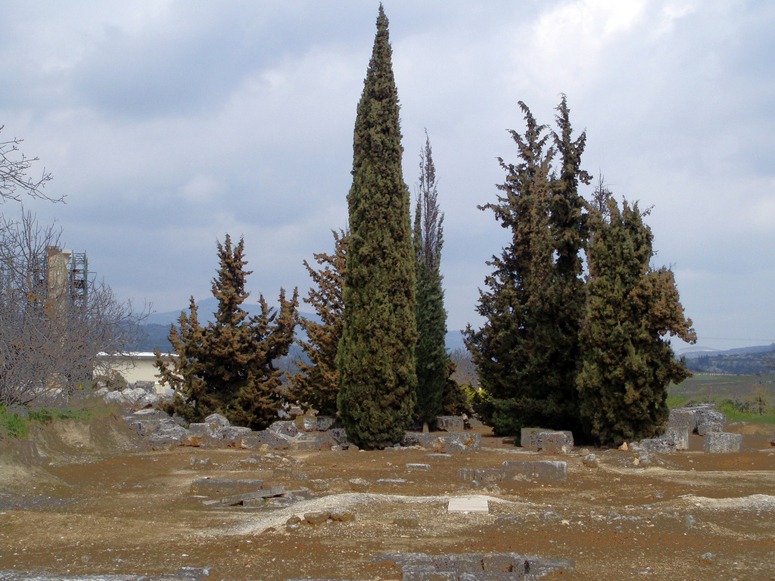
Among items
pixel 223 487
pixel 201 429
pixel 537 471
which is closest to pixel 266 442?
pixel 201 429

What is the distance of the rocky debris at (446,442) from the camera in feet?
61.2

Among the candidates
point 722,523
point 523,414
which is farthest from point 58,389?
point 722,523

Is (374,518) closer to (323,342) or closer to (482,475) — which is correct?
(482,475)

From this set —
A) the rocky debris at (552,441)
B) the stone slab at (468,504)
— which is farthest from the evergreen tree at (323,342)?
the stone slab at (468,504)

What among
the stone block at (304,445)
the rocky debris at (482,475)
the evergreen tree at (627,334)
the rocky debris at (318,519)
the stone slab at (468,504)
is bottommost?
the stone block at (304,445)

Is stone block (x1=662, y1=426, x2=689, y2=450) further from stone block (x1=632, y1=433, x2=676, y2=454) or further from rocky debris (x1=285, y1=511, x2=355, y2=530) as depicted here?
rocky debris (x1=285, y1=511, x2=355, y2=530)

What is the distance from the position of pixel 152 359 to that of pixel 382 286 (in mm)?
24502

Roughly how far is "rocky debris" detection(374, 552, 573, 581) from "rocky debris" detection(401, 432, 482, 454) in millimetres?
11085

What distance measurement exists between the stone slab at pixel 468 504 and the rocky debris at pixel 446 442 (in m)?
7.55

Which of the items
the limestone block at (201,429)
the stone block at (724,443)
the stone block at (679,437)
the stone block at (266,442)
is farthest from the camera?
the limestone block at (201,429)

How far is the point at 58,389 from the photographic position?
20828mm

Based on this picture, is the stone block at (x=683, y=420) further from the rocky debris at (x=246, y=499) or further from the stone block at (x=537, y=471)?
the rocky debris at (x=246, y=499)

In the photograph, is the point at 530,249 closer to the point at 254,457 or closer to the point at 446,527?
the point at 254,457

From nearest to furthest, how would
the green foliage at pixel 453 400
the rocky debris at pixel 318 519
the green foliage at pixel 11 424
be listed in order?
the rocky debris at pixel 318 519 < the green foliage at pixel 11 424 < the green foliage at pixel 453 400
